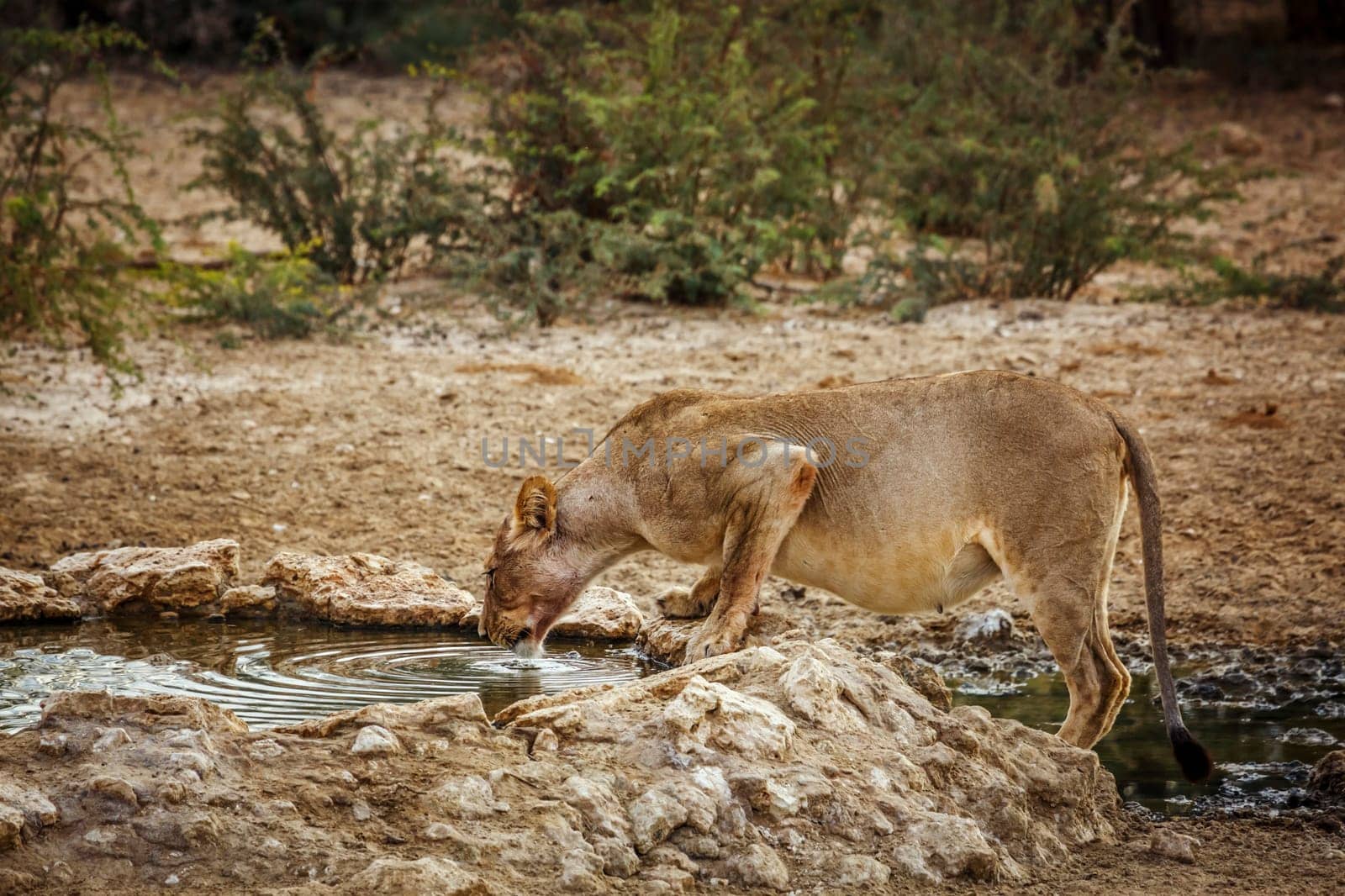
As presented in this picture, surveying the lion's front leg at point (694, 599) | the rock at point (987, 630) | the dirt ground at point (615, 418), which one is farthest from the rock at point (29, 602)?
the rock at point (987, 630)

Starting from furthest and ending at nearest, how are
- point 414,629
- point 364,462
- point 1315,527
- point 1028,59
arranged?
point 1028,59
point 364,462
point 1315,527
point 414,629

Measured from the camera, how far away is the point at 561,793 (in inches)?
164

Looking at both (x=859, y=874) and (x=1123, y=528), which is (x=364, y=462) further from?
(x=859, y=874)

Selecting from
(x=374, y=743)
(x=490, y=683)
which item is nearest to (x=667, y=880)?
(x=374, y=743)

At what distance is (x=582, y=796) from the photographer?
4.14 meters

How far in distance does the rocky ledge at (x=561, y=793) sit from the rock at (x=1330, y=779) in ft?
2.83

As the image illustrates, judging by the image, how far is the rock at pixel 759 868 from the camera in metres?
4.04

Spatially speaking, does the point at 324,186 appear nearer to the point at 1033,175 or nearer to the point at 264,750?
the point at 1033,175

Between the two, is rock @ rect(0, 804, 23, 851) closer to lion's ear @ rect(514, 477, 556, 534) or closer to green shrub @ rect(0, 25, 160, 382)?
lion's ear @ rect(514, 477, 556, 534)

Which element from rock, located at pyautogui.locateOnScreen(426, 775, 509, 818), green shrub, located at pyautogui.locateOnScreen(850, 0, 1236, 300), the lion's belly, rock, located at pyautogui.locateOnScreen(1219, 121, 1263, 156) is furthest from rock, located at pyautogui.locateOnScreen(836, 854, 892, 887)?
rock, located at pyautogui.locateOnScreen(1219, 121, 1263, 156)

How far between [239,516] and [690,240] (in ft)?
20.0

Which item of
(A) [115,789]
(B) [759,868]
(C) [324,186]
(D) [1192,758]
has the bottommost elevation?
(D) [1192,758]

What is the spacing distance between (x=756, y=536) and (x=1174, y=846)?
1812 mm

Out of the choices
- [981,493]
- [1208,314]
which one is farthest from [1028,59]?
[981,493]
